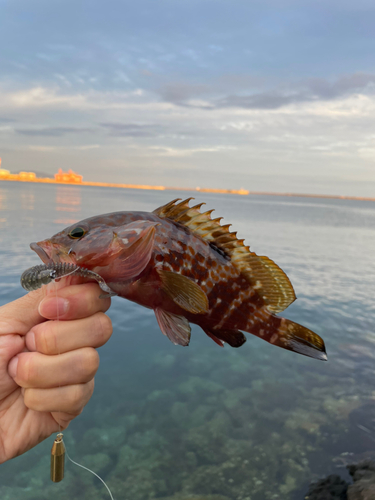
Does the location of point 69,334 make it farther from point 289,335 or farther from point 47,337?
point 289,335

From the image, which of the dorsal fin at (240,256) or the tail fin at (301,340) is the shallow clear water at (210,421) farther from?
the dorsal fin at (240,256)

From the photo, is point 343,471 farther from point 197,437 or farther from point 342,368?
point 342,368

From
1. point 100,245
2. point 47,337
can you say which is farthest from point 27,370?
point 100,245

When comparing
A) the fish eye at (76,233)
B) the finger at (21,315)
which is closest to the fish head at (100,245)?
Answer: the fish eye at (76,233)

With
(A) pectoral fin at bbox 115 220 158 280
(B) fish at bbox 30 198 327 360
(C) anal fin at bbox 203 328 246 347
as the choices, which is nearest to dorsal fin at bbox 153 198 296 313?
→ (B) fish at bbox 30 198 327 360

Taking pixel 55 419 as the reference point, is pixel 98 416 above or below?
below

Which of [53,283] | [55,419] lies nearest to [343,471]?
[55,419]
